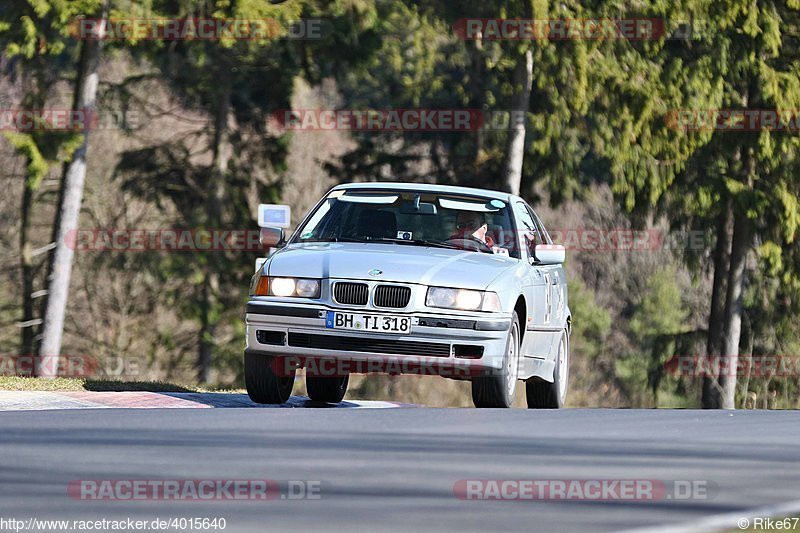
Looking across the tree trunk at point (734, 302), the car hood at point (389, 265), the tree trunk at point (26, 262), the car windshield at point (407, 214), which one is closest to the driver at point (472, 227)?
the car windshield at point (407, 214)

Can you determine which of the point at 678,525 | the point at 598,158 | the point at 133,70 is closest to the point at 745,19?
the point at 598,158

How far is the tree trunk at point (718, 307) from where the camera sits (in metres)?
32.0

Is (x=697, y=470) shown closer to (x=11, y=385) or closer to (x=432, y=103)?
(x=11, y=385)

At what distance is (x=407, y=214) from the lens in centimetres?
1320

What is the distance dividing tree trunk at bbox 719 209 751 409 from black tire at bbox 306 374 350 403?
59.8ft

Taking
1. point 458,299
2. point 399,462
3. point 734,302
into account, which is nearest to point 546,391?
point 458,299

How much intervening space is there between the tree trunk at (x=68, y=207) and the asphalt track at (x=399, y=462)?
17.6 metres

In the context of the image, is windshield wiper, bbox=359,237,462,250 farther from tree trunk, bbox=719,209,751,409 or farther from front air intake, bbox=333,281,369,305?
tree trunk, bbox=719,209,751,409

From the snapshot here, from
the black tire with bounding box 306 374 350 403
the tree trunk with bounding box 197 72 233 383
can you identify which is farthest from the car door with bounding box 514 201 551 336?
the tree trunk with bounding box 197 72 233 383

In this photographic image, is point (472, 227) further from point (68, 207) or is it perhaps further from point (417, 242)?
point (68, 207)

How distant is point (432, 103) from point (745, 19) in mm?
10932

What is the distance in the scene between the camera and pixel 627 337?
60375 millimetres

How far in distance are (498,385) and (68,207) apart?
18233mm

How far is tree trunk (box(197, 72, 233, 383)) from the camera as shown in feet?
117
